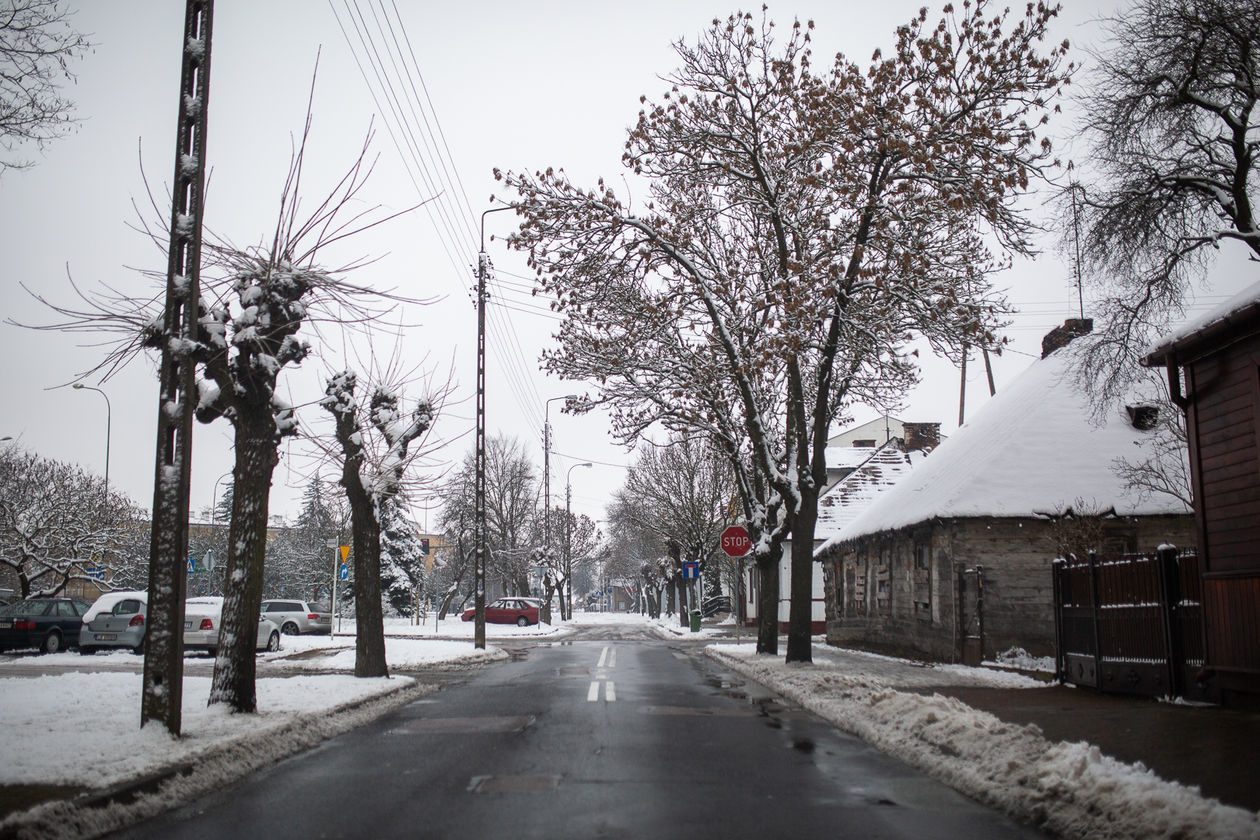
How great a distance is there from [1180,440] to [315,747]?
18.1m

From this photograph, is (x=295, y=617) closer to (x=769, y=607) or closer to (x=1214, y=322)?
(x=769, y=607)

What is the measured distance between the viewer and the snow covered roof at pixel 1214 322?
10.5 meters

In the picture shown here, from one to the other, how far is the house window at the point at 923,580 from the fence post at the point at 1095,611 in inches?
328

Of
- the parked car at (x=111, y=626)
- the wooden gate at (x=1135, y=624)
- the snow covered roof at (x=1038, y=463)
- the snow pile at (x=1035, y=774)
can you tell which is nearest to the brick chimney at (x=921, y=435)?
the snow covered roof at (x=1038, y=463)

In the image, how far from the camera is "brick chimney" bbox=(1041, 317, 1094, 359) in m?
26.0

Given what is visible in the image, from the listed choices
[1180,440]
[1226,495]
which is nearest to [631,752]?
[1226,495]

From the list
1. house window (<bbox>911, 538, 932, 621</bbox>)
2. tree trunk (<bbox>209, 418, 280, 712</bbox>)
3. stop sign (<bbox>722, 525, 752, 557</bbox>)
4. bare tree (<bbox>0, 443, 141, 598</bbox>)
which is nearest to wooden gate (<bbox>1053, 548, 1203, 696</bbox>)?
house window (<bbox>911, 538, 932, 621</bbox>)

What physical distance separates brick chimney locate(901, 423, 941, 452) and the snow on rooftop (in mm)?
40130

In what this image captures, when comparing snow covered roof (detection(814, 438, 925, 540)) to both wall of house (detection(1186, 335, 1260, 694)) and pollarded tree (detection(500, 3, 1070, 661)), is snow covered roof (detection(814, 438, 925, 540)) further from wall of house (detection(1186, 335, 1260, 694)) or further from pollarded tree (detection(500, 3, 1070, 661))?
wall of house (detection(1186, 335, 1260, 694))

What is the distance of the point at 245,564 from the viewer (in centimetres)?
1074

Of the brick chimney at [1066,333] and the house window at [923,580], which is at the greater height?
the brick chimney at [1066,333]

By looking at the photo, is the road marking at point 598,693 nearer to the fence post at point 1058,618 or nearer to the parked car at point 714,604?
the fence post at point 1058,618

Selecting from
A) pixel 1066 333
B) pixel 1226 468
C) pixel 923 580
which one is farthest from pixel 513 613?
pixel 1226 468

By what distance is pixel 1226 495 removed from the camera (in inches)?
452
